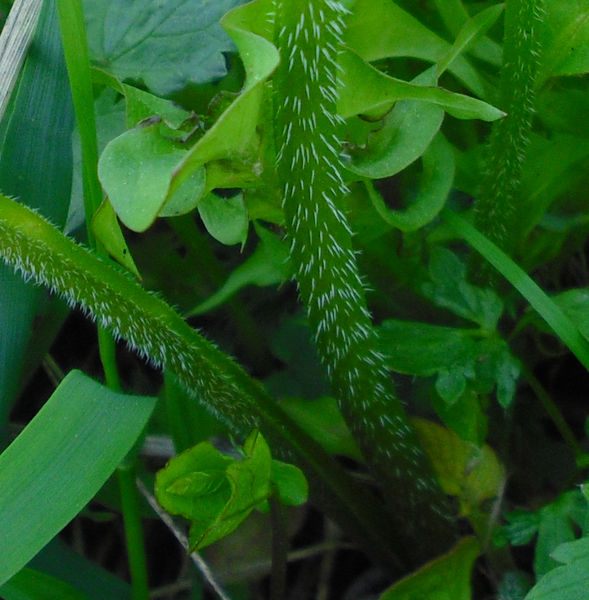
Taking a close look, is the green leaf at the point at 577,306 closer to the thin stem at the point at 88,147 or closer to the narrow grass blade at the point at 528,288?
the narrow grass blade at the point at 528,288

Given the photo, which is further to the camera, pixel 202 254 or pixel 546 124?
pixel 202 254

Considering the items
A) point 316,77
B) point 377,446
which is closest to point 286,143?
point 316,77

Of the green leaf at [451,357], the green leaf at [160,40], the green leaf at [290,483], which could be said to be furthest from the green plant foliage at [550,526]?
the green leaf at [160,40]

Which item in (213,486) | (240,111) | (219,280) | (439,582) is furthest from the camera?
(219,280)

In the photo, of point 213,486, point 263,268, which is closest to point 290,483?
point 213,486

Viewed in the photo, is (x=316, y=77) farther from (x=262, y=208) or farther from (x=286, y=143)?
(x=262, y=208)

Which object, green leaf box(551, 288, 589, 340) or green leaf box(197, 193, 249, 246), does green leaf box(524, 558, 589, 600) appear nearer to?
green leaf box(551, 288, 589, 340)

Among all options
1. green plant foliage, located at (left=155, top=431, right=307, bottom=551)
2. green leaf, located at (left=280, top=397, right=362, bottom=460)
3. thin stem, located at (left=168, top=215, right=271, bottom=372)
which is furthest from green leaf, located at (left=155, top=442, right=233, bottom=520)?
thin stem, located at (left=168, top=215, right=271, bottom=372)

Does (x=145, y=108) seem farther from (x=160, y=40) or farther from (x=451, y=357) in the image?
(x=451, y=357)
